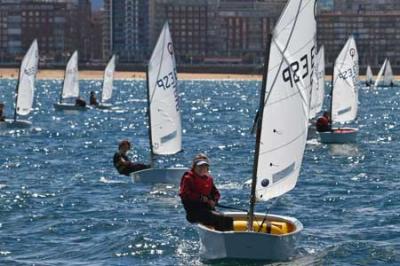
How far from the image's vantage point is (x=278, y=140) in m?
22.5

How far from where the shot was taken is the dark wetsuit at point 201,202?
2217cm

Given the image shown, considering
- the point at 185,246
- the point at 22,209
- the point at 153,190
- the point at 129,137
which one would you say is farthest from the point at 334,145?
the point at 185,246

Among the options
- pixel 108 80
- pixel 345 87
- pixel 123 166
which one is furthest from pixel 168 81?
pixel 108 80

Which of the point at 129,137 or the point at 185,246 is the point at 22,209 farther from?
the point at 129,137

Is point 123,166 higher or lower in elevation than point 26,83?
higher

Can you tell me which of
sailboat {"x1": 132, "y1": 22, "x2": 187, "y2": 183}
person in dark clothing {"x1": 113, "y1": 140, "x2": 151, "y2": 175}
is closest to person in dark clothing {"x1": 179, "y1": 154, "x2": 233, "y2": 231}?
person in dark clothing {"x1": 113, "y1": 140, "x2": 151, "y2": 175}

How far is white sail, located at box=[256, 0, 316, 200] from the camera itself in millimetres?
21969

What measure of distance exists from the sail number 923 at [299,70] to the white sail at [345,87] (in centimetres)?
2860

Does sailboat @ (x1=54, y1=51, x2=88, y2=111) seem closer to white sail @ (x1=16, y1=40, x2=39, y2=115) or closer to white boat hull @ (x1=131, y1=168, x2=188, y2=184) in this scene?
white sail @ (x1=16, y1=40, x2=39, y2=115)

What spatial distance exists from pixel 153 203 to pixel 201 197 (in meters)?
7.57

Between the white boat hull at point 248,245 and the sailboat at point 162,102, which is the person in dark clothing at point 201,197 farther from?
the sailboat at point 162,102

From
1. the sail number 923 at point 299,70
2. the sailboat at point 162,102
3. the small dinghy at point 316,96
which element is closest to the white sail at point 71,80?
the small dinghy at point 316,96

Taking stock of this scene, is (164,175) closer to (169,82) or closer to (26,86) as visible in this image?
(169,82)

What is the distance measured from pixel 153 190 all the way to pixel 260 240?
10751 mm
